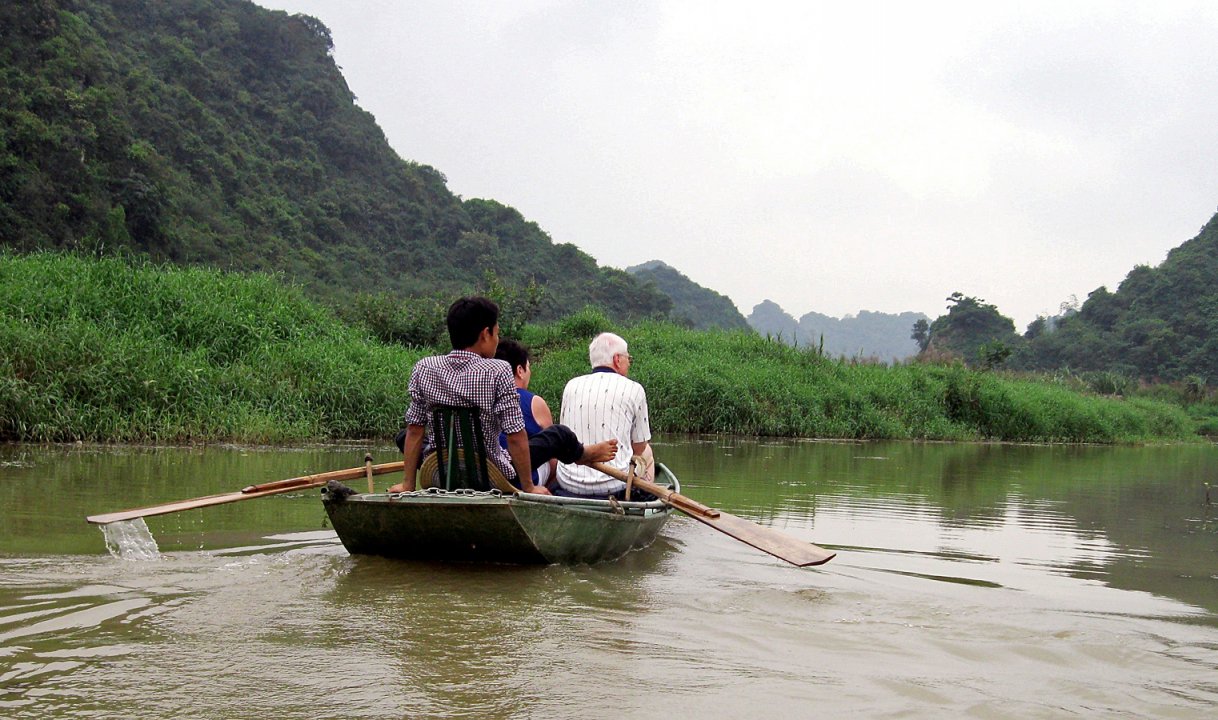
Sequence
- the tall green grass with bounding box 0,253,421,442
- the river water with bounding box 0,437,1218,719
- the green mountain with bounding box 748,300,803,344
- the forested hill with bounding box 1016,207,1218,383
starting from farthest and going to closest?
the green mountain with bounding box 748,300,803,344 < the forested hill with bounding box 1016,207,1218,383 < the tall green grass with bounding box 0,253,421,442 < the river water with bounding box 0,437,1218,719

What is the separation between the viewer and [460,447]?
4.62m

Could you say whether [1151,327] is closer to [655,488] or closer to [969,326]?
[969,326]

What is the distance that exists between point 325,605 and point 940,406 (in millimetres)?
15920

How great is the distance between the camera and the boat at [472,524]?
4.39 metres

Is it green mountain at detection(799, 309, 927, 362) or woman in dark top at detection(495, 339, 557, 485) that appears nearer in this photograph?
woman in dark top at detection(495, 339, 557, 485)

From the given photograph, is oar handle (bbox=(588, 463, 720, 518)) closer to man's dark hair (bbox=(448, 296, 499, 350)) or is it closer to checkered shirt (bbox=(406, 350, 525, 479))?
checkered shirt (bbox=(406, 350, 525, 479))

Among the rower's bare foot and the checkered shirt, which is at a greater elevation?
the checkered shirt

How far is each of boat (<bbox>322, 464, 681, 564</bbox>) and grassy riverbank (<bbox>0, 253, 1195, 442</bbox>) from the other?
577cm

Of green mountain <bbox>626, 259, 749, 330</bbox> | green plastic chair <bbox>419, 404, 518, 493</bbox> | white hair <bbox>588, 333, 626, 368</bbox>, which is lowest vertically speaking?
green plastic chair <bbox>419, 404, 518, 493</bbox>

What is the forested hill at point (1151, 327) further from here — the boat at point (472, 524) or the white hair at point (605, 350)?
the boat at point (472, 524)

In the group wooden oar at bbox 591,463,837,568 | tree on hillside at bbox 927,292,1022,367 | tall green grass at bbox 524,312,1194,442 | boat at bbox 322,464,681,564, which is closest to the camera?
boat at bbox 322,464,681,564

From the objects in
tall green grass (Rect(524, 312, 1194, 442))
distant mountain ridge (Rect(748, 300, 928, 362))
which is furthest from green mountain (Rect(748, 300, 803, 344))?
tall green grass (Rect(524, 312, 1194, 442))

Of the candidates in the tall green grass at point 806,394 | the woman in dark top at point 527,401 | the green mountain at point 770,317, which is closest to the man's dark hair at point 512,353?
the woman in dark top at point 527,401

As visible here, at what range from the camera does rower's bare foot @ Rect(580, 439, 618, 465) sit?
16.7 feet
